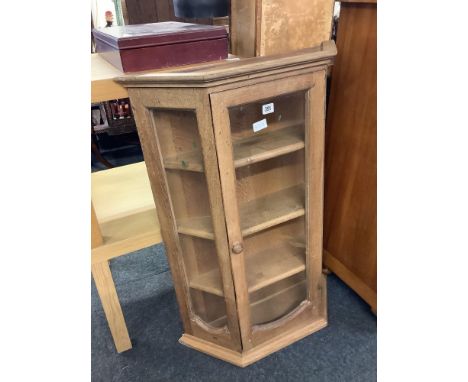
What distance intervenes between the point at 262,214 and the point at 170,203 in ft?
1.02

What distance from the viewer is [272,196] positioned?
1296 mm

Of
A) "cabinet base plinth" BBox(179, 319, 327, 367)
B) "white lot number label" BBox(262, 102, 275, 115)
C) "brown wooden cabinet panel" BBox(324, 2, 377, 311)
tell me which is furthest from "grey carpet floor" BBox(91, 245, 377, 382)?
"white lot number label" BBox(262, 102, 275, 115)

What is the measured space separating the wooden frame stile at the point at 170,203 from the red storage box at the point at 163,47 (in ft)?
0.34

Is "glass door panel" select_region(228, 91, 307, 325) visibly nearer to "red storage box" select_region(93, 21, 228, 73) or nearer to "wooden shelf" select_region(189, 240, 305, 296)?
"wooden shelf" select_region(189, 240, 305, 296)

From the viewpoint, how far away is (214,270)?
1.34 metres

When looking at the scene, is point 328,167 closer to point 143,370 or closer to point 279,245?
point 279,245

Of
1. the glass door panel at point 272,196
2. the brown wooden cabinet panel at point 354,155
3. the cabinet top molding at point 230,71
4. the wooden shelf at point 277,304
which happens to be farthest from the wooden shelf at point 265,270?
the cabinet top molding at point 230,71

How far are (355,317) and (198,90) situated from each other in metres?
1.20

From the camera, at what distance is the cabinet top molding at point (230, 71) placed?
86 cm

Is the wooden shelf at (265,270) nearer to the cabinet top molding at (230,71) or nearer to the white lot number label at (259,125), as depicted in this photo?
the white lot number label at (259,125)

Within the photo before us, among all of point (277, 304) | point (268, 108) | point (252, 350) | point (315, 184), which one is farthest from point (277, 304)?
point (268, 108)

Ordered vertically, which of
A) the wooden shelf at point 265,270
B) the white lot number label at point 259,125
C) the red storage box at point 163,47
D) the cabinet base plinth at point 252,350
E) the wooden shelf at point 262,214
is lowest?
the cabinet base plinth at point 252,350

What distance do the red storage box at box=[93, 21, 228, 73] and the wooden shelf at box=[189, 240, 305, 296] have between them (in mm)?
736

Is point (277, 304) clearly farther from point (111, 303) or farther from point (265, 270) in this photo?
point (111, 303)
